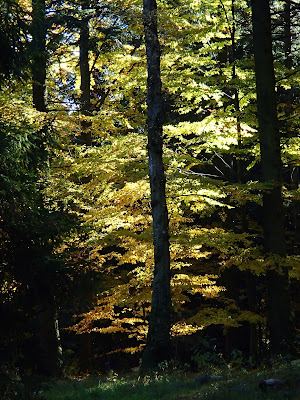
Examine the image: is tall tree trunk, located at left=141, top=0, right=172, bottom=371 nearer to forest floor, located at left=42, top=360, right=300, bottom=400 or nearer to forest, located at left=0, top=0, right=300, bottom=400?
forest, located at left=0, top=0, right=300, bottom=400

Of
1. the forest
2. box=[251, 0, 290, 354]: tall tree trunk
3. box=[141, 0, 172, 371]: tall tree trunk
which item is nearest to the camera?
the forest

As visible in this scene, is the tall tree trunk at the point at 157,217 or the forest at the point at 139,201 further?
the tall tree trunk at the point at 157,217

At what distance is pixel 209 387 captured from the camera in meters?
6.74

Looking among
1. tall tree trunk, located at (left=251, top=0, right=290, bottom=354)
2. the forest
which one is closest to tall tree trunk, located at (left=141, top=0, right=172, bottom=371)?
the forest

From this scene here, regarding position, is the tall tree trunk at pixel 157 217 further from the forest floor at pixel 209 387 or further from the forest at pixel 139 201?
the forest floor at pixel 209 387

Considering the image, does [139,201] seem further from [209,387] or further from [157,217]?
[209,387]

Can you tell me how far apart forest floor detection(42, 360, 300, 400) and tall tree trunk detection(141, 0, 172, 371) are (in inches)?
50.7

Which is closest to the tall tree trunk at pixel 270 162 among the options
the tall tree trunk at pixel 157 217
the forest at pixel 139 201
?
the forest at pixel 139 201

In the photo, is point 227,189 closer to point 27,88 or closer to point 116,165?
point 116,165

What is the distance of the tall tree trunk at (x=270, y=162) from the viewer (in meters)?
10.9

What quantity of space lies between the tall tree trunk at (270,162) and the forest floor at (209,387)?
3.20 m

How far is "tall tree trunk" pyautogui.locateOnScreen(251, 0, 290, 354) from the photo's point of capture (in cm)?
1092

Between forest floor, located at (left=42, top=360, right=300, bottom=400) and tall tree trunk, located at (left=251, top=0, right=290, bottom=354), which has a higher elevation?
tall tree trunk, located at (left=251, top=0, right=290, bottom=354)

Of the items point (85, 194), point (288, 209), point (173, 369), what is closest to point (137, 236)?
point (85, 194)
